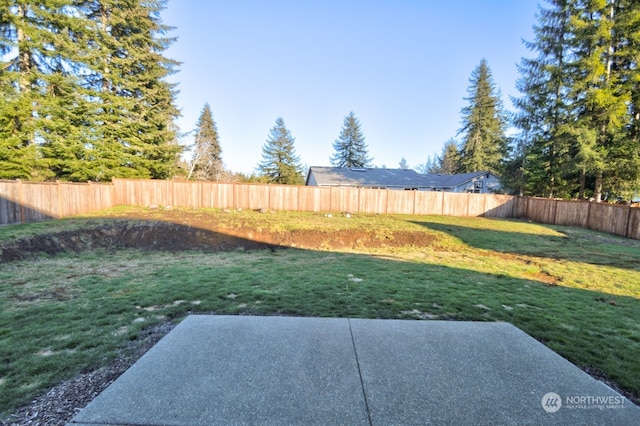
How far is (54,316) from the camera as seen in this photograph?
3465 millimetres

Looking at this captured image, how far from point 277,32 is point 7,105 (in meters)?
13.9

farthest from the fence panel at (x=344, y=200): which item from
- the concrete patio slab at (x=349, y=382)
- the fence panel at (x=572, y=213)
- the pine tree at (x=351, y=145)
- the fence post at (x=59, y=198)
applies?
the pine tree at (x=351, y=145)

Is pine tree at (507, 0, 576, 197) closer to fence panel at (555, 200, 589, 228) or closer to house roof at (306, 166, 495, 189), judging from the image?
fence panel at (555, 200, 589, 228)

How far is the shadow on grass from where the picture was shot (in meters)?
8.51

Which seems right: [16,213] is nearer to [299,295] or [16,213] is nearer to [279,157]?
[299,295]

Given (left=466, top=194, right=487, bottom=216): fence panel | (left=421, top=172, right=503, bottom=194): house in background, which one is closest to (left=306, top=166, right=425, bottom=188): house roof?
(left=421, top=172, right=503, bottom=194): house in background

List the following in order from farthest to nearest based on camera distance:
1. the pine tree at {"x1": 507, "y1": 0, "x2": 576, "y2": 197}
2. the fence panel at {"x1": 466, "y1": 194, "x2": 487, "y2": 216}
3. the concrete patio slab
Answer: the pine tree at {"x1": 507, "y1": 0, "x2": 576, "y2": 197} < the fence panel at {"x1": 466, "y1": 194, "x2": 487, "y2": 216} < the concrete patio slab

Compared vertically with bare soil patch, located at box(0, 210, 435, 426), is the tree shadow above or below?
above

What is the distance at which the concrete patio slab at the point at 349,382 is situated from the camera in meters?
1.76

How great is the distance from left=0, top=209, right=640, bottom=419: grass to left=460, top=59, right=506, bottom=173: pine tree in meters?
29.4
